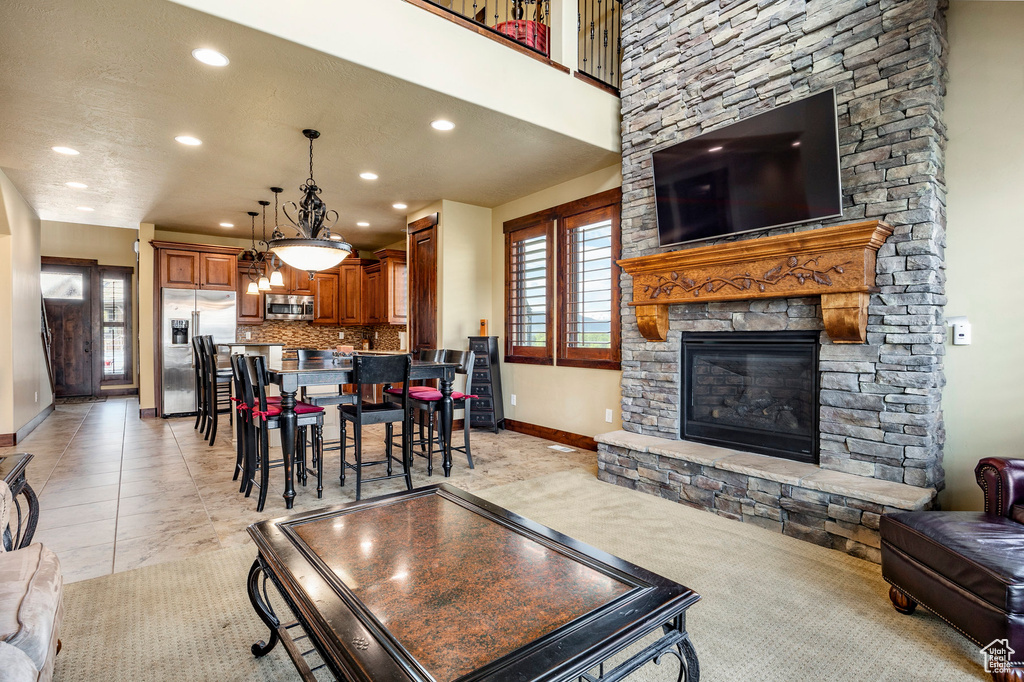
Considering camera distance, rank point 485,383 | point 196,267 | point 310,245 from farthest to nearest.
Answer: point 196,267
point 485,383
point 310,245

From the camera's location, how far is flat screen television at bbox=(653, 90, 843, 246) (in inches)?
117

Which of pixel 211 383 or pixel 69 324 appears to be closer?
pixel 211 383

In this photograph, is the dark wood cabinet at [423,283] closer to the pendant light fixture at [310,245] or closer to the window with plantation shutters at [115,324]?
the pendant light fixture at [310,245]

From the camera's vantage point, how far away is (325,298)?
8711 millimetres

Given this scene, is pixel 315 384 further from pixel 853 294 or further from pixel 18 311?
pixel 18 311

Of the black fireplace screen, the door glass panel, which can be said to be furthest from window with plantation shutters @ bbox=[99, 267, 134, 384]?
the black fireplace screen

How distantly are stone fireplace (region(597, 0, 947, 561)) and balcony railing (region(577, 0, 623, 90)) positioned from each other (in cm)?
134

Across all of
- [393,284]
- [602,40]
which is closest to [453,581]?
[602,40]

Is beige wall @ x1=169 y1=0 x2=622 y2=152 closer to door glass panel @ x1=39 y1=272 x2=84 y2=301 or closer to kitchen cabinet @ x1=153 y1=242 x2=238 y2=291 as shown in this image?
kitchen cabinet @ x1=153 y1=242 x2=238 y2=291

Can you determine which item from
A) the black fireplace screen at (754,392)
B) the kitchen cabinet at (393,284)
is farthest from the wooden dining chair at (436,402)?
the kitchen cabinet at (393,284)

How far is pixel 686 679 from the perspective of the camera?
134 centimetres

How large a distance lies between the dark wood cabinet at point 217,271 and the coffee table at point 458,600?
667 cm

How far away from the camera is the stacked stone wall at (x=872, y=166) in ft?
8.83

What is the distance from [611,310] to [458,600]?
3.72 meters
